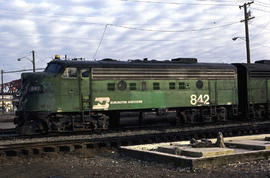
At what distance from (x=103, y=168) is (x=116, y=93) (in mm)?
8226

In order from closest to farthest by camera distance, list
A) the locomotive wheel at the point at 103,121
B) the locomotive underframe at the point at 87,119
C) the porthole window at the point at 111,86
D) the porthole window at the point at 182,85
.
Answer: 1. the locomotive underframe at the point at 87,119
2. the locomotive wheel at the point at 103,121
3. the porthole window at the point at 111,86
4. the porthole window at the point at 182,85

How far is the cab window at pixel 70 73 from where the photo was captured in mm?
16125

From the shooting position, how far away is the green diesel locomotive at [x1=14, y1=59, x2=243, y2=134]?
1570 centimetres

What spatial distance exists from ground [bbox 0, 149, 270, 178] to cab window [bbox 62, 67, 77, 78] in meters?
5.63

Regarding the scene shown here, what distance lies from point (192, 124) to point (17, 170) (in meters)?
12.5

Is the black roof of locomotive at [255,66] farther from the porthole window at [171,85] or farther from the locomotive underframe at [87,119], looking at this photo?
the porthole window at [171,85]

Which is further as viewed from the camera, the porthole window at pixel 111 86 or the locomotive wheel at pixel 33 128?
the porthole window at pixel 111 86

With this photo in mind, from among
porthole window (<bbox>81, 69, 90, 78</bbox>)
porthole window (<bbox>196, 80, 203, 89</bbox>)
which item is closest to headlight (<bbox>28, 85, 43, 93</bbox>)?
porthole window (<bbox>81, 69, 90, 78</bbox>)

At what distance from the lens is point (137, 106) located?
1759cm

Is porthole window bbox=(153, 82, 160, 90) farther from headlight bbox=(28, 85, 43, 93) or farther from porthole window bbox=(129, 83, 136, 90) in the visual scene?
headlight bbox=(28, 85, 43, 93)

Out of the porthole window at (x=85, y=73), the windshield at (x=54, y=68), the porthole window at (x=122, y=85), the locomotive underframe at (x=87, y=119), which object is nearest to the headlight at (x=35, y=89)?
the locomotive underframe at (x=87, y=119)

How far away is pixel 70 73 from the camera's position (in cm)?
1625

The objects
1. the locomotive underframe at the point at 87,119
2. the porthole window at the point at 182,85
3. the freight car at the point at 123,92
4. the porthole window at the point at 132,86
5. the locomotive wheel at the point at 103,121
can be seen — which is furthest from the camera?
the porthole window at the point at 182,85

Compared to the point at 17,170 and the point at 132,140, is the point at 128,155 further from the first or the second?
the point at 17,170
